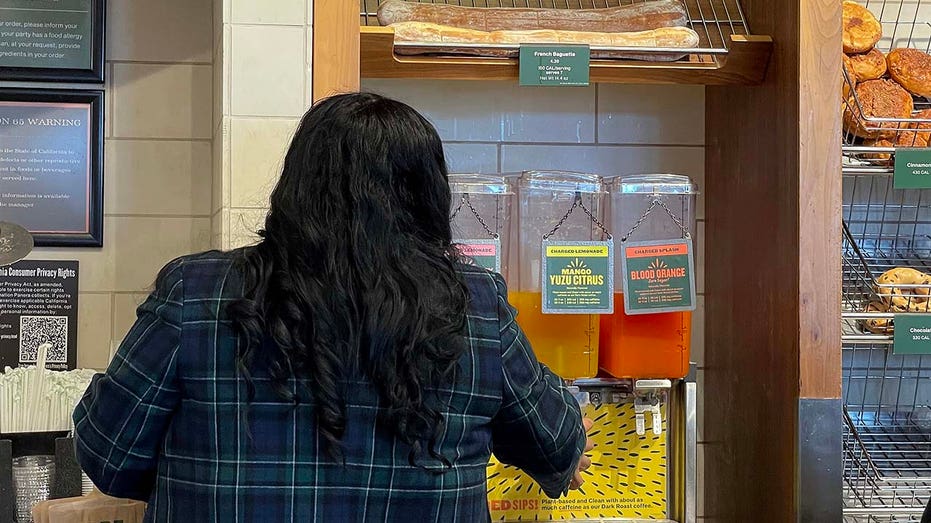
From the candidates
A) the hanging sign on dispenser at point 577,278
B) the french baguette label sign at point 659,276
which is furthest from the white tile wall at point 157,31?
the french baguette label sign at point 659,276

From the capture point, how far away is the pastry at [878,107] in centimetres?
182

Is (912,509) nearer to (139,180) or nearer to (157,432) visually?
(157,432)

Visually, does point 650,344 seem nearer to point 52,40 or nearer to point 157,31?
point 157,31

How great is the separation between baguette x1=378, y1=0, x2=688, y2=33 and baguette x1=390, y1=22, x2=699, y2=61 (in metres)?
0.04

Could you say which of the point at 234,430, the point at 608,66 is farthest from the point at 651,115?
the point at 234,430

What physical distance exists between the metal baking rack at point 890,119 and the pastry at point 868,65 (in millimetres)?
89

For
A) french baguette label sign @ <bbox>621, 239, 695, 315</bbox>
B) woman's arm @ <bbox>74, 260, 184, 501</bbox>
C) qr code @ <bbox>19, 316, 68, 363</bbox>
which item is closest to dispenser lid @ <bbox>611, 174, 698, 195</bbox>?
Result: french baguette label sign @ <bbox>621, 239, 695, 315</bbox>

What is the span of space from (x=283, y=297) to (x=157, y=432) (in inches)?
9.6

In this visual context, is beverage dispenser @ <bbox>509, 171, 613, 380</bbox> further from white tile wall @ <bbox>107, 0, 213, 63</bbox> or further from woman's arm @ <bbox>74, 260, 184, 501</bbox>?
white tile wall @ <bbox>107, 0, 213, 63</bbox>

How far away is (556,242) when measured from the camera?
1.72 m

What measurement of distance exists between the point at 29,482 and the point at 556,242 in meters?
0.99

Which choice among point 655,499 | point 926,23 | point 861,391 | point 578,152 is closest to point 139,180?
point 578,152

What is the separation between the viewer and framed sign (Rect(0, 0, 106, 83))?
7.00ft

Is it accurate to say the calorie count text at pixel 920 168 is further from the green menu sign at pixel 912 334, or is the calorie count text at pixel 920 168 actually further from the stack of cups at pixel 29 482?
the stack of cups at pixel 29 482
